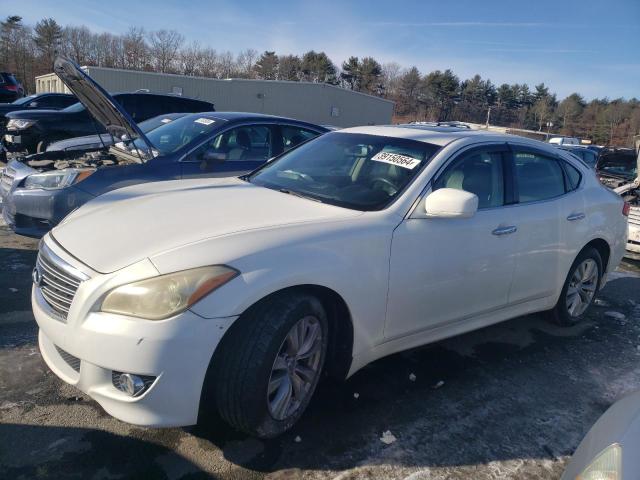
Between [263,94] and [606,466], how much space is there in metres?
36.0

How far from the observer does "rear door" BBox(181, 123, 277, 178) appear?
208 inches

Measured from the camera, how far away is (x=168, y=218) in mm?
2678

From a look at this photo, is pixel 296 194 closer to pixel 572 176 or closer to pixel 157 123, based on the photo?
pixel 572 176

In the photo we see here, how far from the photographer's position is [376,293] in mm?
2703

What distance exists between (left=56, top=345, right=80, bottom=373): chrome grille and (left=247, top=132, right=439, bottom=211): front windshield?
1.56 m

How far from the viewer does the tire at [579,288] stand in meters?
4.24

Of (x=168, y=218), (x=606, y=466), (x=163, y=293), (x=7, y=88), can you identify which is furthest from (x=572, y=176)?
(x=7, y=88)

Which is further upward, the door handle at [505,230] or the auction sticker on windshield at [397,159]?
the auction sticker on windshield at [397,159]

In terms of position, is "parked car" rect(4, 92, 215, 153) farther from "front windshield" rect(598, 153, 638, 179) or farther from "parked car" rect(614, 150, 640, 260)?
"front windshield" rect(598, 153, 638, 179)

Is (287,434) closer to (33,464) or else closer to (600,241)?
(33,464)

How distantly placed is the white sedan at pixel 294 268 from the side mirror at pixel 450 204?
0.01 meters

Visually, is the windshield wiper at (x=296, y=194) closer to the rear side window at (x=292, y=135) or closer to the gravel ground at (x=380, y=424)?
the gravel ground at (x=380, y=424)

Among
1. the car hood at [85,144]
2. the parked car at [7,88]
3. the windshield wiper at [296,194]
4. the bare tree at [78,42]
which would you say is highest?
the bare tree at [78,42]

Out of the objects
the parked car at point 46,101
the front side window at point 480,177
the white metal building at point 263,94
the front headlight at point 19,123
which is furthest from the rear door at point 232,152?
the white metal building at point 263,94
